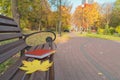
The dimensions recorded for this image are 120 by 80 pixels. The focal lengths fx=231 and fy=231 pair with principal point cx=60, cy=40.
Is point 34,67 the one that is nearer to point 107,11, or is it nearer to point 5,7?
point 5,7

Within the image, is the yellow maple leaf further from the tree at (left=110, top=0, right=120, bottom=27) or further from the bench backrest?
the tree at (left=110, top=0, right=120, bottom=27)

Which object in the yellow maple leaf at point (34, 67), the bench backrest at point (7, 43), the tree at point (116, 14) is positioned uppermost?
the tree at point (116, 14)

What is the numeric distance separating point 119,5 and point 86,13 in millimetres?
13447

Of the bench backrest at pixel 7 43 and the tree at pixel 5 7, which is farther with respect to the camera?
the tree at pixel 5 7

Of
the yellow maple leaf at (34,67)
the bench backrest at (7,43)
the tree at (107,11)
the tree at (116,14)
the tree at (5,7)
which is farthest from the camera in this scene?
the tree at (116,14)

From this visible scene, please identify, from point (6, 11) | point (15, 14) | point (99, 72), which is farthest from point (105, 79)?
point (6, 11)

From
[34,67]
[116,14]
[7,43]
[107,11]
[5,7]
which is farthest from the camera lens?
[116,14]

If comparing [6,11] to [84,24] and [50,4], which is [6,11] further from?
[84,24]

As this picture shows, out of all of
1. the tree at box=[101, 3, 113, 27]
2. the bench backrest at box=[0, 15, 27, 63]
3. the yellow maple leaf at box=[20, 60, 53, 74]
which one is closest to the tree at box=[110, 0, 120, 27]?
the tree at box=[101, 3, 113, 27]

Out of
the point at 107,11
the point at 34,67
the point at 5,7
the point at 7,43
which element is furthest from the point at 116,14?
the point at 34,67

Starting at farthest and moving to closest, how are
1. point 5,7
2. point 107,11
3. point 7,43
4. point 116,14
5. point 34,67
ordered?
point 116,14 → point 107,11 → point 5,7 → point 7,43 → point 34,67

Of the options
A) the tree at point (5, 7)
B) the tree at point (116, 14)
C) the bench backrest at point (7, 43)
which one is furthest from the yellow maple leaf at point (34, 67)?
the tree at point (116, 14)

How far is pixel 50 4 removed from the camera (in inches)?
1303

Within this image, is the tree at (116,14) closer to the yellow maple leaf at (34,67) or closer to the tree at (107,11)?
the tree at (107,11)
